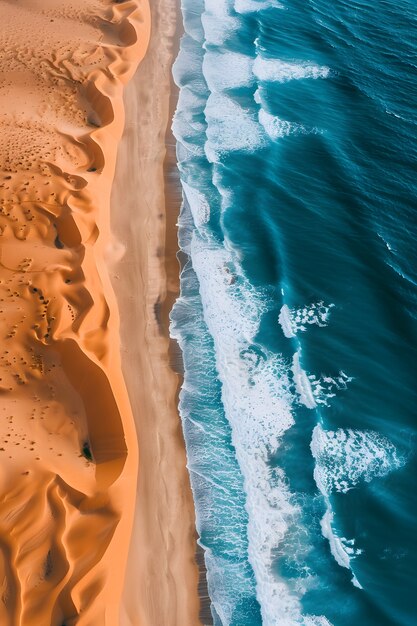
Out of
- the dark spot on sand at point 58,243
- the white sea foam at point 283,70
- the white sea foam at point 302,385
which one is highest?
the white sea foam at point 283,70

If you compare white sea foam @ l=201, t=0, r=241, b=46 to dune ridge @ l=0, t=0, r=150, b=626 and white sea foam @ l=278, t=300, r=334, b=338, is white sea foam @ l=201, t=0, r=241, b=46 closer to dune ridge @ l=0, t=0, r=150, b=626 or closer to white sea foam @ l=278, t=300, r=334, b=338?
dune ridge @ l=0, t=0, r=150, b=626

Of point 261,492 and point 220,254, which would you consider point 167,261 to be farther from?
point 261,492

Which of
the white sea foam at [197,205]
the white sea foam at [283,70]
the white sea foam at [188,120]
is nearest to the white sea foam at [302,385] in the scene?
the white sea foam at [197,205]

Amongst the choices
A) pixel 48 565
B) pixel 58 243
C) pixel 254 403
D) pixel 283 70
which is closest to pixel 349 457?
pixel 254 403

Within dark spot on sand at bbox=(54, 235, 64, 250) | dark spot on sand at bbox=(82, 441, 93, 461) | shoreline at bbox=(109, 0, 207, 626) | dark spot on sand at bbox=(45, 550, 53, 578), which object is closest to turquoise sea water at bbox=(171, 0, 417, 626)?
shoreline at bbox=(109, 0, 207, 626)

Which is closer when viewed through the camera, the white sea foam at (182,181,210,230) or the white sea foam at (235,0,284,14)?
the white sea foam at (182,181,210,230)

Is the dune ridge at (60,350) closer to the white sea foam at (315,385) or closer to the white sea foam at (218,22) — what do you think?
the white sea foam at (315,385)
